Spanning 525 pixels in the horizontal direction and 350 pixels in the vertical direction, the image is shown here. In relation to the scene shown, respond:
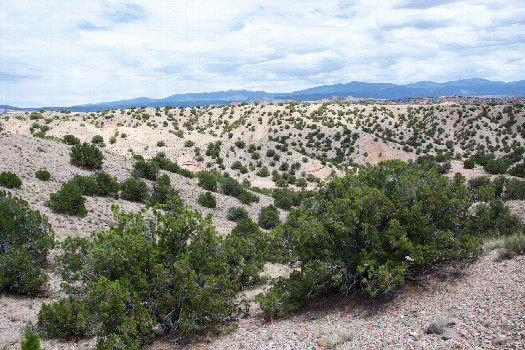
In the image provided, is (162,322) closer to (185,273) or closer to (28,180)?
(185,273)

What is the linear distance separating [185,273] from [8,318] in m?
4.55

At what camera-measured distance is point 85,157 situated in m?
21.7

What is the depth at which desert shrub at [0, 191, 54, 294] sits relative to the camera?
8461 mm

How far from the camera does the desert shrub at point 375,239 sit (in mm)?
6732

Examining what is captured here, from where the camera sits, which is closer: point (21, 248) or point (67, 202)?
point (21, 248)

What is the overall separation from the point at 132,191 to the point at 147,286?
45.6 feet

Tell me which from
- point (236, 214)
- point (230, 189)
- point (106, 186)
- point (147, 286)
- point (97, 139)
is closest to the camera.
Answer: point (147, 286)

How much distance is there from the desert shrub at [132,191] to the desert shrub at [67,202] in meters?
3.80

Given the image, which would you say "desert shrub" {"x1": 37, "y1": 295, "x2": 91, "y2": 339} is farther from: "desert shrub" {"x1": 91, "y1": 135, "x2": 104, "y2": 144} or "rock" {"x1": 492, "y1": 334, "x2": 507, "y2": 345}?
"desert shrub" {"x1": 91, "y1": 135, "x2": 104, "y2": 144}

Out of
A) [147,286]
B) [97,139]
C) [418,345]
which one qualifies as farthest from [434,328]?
[97,139]

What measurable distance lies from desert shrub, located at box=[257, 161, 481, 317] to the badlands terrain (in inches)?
19.4

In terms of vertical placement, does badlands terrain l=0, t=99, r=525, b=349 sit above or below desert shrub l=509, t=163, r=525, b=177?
above

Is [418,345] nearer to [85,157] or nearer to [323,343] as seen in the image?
[323,343]

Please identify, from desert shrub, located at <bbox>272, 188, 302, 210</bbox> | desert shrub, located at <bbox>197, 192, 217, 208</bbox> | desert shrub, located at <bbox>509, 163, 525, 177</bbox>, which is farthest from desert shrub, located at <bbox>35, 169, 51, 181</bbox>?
desert shrub, located at <bbox>509, 163, 525, 177</bbox>
